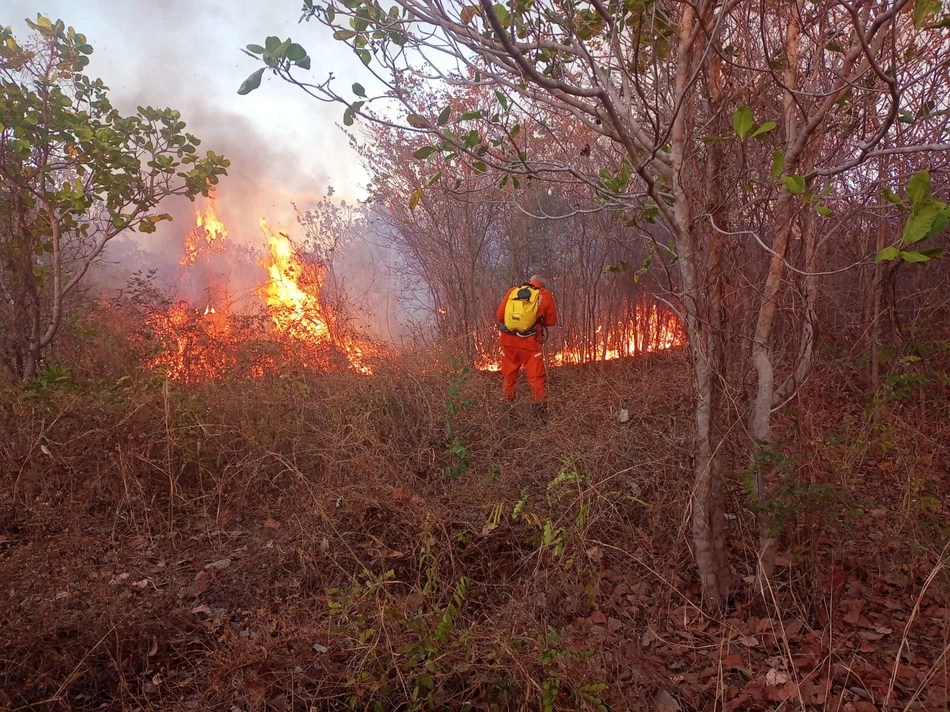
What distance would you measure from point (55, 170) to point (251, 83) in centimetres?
562

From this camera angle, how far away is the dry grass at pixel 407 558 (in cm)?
230

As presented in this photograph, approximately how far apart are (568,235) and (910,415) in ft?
17.4

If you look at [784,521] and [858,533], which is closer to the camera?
[784,521]

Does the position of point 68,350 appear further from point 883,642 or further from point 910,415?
point 910,415

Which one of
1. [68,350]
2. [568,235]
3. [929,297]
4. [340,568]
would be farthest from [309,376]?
[929,297]

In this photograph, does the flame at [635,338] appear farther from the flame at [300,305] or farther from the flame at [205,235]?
the flame at [205,235]

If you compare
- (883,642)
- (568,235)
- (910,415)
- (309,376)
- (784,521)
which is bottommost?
(883,642)

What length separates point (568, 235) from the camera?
880 cm

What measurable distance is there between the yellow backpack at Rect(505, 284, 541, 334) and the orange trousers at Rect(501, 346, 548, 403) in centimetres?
24

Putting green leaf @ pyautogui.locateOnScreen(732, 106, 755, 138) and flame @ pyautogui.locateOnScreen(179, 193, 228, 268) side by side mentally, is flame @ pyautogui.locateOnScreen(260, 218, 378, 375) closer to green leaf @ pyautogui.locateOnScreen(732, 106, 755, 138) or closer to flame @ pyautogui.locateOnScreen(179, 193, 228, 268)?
flame @ pyautogui.locateOnScreen(179, 193, 228, 268)

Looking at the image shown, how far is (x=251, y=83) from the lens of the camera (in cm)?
199

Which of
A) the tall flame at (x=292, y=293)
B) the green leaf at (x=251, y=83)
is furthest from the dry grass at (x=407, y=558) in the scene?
the tall flame at (x=292, y=293)

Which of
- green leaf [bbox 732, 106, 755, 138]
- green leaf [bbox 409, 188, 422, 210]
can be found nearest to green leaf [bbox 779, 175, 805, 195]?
green leaf [bbox 732, 106, 755, 138]

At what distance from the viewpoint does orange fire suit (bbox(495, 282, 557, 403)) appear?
6062 mm
